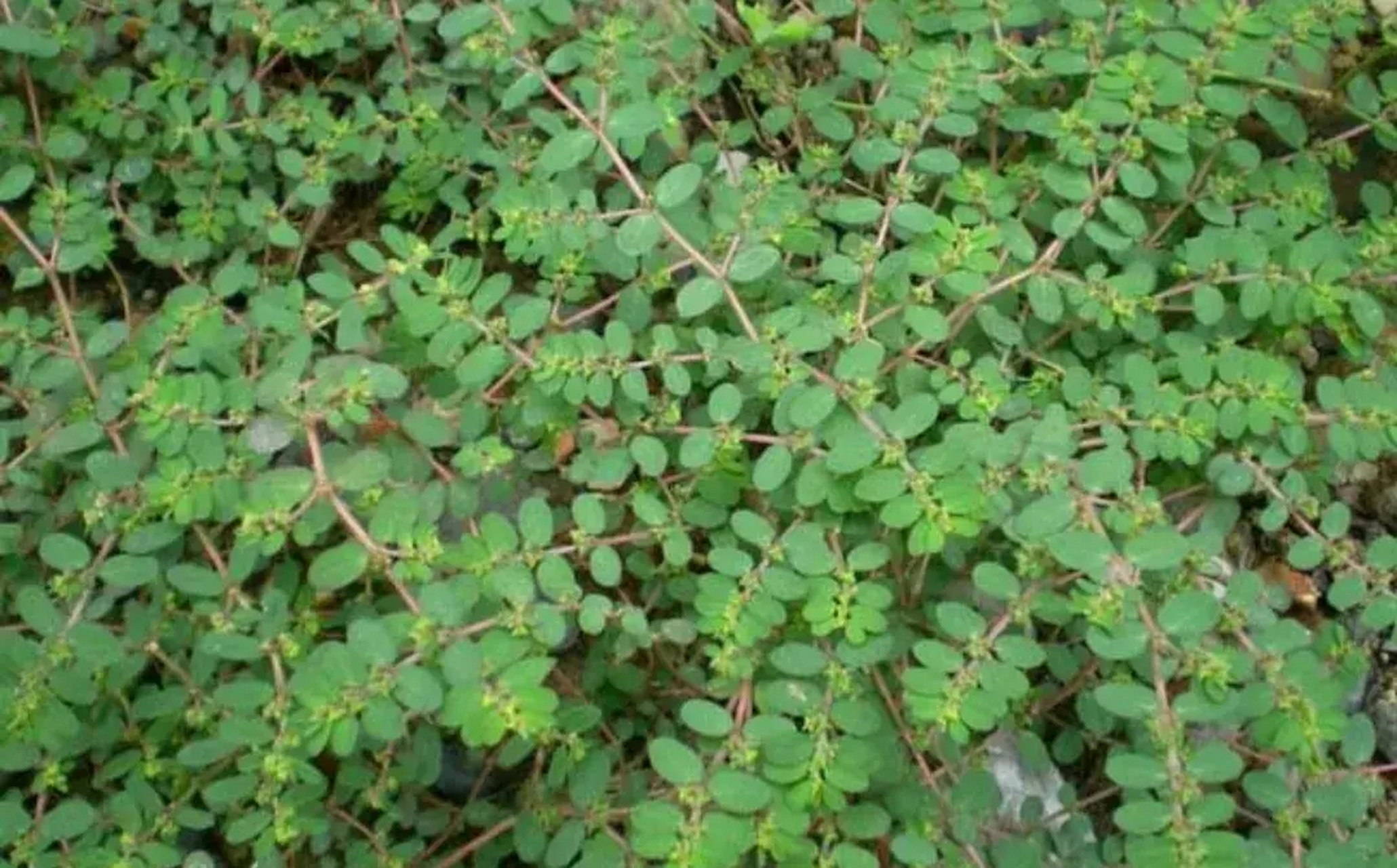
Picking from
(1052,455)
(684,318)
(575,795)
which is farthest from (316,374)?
(1052,455)

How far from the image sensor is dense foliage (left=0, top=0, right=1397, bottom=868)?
7.36 feet

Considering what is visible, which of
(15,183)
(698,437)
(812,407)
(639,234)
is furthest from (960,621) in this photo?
(15,183)

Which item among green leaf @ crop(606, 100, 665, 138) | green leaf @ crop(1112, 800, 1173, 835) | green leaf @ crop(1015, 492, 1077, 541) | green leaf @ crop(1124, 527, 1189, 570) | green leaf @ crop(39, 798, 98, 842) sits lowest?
green leaf @ crop(1112, 800, 1173, 835)

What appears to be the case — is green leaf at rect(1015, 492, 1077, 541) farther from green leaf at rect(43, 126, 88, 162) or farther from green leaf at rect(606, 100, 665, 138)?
green leaf at rect(43, 126, 88, 162)

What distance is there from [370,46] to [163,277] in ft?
2.19

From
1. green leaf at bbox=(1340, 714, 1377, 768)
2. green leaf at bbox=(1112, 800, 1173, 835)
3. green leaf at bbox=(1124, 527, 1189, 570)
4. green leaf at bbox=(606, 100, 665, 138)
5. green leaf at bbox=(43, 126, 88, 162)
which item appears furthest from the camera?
green leaf at bbox=(43, 126, 88, 162)

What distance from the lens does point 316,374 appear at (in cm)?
256

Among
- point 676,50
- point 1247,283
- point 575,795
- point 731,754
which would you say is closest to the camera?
point 731,754

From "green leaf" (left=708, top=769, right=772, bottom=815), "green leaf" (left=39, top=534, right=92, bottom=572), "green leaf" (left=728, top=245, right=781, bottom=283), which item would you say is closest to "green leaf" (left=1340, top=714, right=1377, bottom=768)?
"green leaf" (left=708, top=769, right=772, bottom=815)

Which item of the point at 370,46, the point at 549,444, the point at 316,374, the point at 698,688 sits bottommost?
the point at 698,688

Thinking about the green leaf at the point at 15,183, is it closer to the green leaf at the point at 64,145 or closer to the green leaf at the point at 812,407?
the green leaf at the point at 64,145

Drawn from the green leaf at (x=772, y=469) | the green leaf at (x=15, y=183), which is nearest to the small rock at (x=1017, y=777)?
the green leaf at (x=772, y=469)

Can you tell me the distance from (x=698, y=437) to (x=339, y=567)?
61 centimetres

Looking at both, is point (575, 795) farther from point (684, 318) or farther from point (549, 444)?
point (684, 318)
